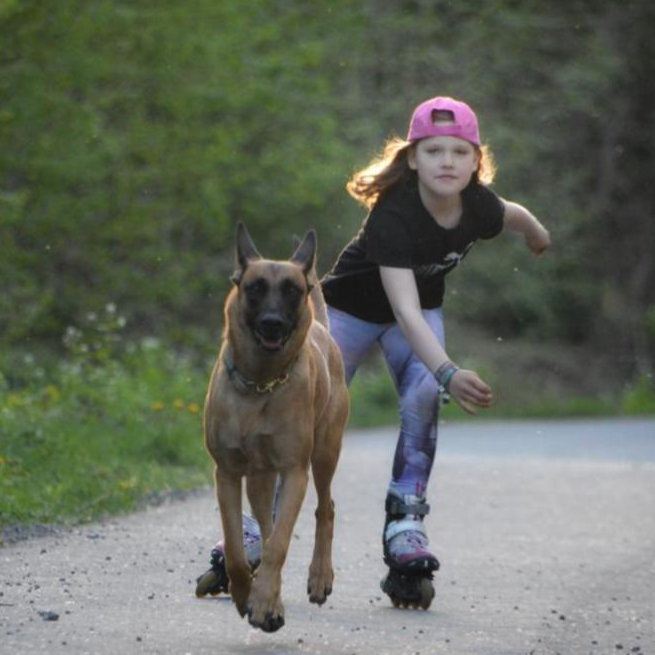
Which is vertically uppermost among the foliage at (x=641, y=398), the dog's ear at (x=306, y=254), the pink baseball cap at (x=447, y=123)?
the pink baseball cap at (x=447, y=123)

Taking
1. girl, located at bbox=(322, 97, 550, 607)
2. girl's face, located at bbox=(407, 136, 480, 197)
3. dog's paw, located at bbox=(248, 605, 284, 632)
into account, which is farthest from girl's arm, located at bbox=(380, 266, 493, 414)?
dog's paw, located at bbox=(248, 605, 284, 632)

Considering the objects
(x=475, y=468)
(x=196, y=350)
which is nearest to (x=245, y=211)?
(x=196, y=350)

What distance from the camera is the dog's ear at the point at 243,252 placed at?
626 centimetres

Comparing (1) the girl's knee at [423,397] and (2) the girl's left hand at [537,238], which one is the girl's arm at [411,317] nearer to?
(1) the girl's knee at [423,397]

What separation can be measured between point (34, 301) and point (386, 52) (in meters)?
12.9

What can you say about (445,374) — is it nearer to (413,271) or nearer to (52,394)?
(413,271)

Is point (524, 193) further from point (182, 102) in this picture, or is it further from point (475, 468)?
point (475, 468)

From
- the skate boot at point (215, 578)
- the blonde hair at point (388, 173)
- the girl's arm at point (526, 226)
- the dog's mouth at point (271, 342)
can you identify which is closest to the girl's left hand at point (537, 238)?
the girl's arm at point (526, 226)

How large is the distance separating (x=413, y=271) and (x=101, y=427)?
20.9 ft

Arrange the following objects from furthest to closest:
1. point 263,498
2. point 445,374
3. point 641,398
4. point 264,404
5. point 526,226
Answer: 1. point 641,398
2. point 526,226
3. point 263,498
4. point 445,374
5. point 264,404

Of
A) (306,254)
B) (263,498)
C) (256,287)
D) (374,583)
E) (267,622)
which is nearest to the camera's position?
(267,622)

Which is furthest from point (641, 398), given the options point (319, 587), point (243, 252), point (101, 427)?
point (243, 252)

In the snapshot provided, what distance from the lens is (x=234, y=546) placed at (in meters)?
6.27

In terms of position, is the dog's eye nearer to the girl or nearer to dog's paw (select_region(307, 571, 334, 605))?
the girl
